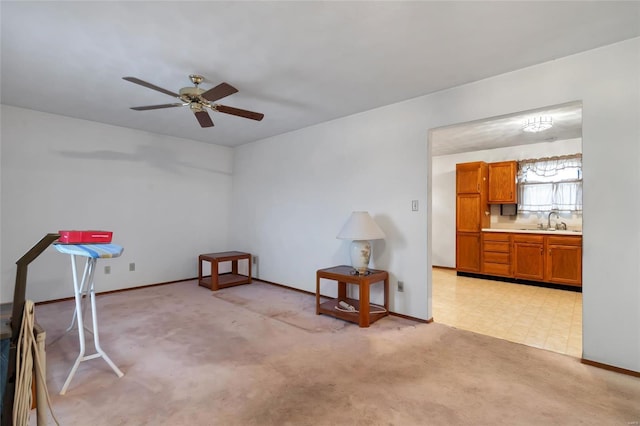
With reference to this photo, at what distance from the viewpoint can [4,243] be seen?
12.2ft

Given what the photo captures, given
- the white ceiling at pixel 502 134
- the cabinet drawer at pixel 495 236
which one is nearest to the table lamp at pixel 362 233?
the white ceiling at pixel 502 134

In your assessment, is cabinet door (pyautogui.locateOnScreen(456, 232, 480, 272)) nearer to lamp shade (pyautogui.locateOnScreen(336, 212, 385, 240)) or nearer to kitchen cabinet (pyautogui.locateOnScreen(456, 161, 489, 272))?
kitchen cabinet (pyautogui.locateOnScreen(456, 161, 489, 272))

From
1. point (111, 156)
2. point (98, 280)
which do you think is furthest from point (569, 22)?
point (98, 280)

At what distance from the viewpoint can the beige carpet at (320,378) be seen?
70.3 inches

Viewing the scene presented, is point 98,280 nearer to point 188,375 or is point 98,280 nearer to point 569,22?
point 188,375

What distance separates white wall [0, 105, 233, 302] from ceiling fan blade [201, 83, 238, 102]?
9.23 feet

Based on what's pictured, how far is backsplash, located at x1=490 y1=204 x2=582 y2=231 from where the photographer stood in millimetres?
5223

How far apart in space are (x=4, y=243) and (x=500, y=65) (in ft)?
19.0

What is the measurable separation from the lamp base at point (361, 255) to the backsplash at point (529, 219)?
387cm

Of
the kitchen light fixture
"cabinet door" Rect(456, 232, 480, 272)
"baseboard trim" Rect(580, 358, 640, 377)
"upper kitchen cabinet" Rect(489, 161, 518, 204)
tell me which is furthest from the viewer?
"cabinet door" Rect(456, 232, 480, 272)

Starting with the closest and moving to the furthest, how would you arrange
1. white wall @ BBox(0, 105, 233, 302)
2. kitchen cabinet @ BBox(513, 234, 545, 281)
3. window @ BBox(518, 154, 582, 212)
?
white wall @ BBox(0, 105, 233, 302) < kitchen cabinet @ BBox(513, 234, 545, 281) < window @ BBox(518, 154, 582, 212)

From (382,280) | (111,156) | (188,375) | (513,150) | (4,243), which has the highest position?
(513,150)

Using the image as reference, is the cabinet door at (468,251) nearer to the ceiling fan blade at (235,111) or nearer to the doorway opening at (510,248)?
the doorway opening at (510,248)

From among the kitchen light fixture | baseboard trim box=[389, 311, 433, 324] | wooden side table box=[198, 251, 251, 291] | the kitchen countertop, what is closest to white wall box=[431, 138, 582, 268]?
the kitchen countertop
